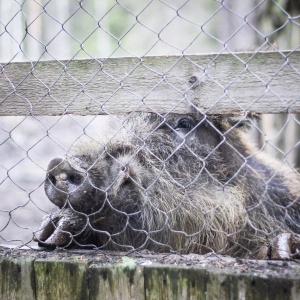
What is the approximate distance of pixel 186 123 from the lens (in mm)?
3916

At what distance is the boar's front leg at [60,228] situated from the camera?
3.17 m

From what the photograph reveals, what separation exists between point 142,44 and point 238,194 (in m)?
25.6

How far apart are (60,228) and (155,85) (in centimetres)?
100

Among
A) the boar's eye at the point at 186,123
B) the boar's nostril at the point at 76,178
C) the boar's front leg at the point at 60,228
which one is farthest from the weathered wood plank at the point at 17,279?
the boar's eye at the point at 186,123

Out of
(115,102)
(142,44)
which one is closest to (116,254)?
(115,102)

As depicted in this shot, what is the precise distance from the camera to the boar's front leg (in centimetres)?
317

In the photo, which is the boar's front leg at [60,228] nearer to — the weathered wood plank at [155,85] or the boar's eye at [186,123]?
the weathered wood plank at [155,85]

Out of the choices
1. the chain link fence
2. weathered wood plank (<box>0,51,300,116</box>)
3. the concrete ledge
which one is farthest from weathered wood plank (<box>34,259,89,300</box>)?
weathered wood plank (<box>0,51,300,116</box>)

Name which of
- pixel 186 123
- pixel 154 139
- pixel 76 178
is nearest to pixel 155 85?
pixel 76 178

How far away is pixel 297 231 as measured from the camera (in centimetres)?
418

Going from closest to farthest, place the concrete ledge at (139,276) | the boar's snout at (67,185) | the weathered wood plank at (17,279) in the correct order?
1. the concrete ledge at (139,276)
2. the weathered wood plank at (17,279)
3. the boar's snout at (67,185)

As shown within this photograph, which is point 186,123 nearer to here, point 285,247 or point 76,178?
point 76,178

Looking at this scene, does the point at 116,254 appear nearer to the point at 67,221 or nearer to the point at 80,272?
the point at 80,272

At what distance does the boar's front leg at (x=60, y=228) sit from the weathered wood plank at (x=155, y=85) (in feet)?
2.05
